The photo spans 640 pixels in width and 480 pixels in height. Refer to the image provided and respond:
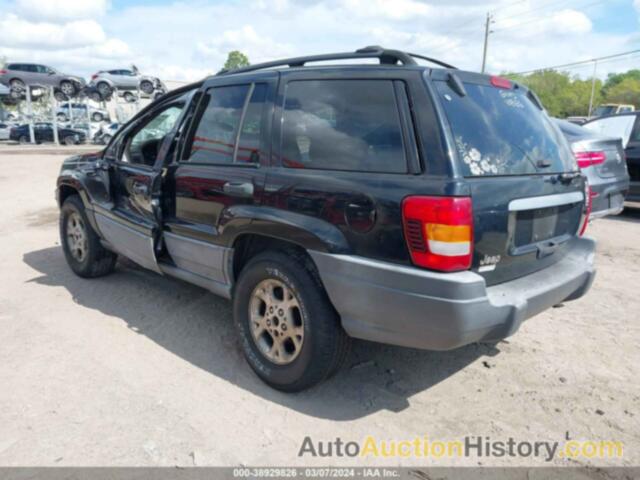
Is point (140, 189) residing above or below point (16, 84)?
below

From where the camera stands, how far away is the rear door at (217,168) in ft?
10.4

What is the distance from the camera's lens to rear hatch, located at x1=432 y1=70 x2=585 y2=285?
Answer: 248 cm

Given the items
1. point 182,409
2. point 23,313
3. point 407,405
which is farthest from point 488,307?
point 23,313

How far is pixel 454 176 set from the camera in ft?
7.72

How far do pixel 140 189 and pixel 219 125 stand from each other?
3.48ft

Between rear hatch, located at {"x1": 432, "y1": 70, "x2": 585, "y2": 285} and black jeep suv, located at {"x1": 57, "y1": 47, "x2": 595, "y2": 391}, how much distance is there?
0.04ft

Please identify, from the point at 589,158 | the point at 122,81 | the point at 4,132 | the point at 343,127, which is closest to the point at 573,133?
the point at 589,158

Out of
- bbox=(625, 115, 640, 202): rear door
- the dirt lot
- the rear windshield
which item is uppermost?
the rear windshield

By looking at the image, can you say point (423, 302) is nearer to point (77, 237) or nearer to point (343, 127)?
point (343, 127)

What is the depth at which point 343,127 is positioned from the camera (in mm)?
2752

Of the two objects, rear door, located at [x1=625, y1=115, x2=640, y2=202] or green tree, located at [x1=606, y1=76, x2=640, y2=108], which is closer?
rear door, located at [x1=625, y1=115, x2=640, y2=202]

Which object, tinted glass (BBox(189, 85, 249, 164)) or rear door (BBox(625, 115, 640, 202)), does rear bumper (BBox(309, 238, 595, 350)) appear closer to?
tinted glass (BBox(189, 85, 249, 164))

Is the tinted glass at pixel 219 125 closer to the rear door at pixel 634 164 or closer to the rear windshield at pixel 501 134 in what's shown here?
the rear windshield at pixel 501 134

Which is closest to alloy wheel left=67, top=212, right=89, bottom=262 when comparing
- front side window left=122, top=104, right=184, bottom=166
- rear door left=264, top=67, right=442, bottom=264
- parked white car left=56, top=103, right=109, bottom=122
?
front side window left=122, top=104, right=184, bottom=166
